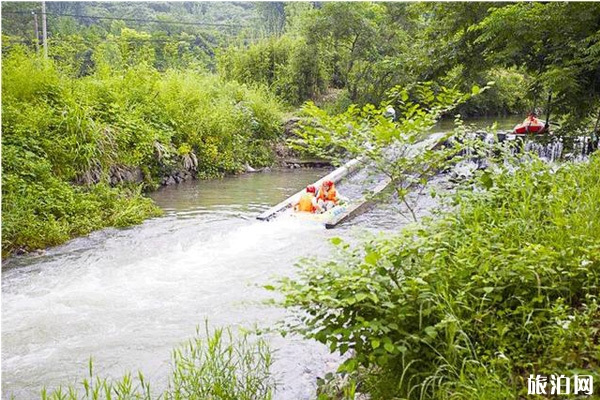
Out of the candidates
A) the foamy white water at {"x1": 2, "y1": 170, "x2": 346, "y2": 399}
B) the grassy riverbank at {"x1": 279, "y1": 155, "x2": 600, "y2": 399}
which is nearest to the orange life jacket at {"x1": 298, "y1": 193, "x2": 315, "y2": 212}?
the foamy white water at {"x1": 2, "y1": 170, "x2": 346, "y2": 399}

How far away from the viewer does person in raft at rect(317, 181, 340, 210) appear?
28.1ft

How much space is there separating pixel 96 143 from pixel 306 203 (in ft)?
12.7

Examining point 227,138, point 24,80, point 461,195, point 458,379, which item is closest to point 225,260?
point 461,195

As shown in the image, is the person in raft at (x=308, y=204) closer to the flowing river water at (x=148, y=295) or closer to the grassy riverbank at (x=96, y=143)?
the flowing river water at (x=148, y=295)

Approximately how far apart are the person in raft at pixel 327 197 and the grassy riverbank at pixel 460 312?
585cm

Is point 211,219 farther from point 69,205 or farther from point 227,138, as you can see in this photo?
point 227,138

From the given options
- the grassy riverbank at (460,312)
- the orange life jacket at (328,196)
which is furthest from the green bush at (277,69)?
the grassy riverbank at (460,312)

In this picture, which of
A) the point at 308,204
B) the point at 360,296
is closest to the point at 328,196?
the point at 308,204

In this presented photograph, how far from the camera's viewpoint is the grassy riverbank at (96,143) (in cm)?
729

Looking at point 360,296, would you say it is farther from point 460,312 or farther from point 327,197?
point 327,197

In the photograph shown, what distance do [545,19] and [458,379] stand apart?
4658mm

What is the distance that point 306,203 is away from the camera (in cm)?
847

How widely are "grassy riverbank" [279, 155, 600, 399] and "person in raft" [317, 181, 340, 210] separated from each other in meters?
5.85

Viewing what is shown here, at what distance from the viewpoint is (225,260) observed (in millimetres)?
6348
